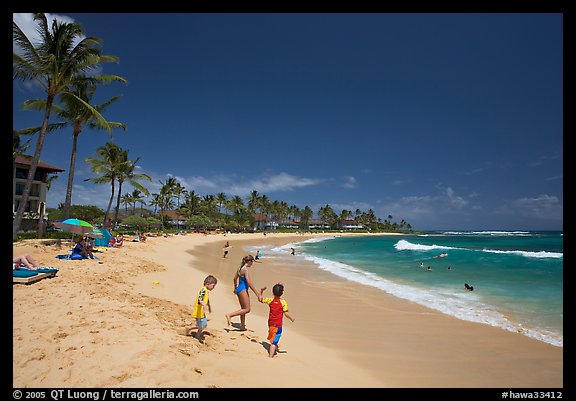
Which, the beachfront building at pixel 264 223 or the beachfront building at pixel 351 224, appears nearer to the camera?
the beachfront building at pixel 264 223

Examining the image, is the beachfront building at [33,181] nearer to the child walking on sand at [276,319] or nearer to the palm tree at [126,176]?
the palm tree at [126,176]

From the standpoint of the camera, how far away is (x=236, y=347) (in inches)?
201

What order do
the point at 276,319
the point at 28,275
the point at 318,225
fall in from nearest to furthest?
the point at 276,319
the point at 28,275
the point at 318,225

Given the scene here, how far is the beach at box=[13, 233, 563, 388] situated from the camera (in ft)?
12.4

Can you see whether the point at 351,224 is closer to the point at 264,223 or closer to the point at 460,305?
the point at 264,223

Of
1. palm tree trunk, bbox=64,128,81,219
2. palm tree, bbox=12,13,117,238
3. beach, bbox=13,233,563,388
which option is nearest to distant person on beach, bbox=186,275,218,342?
beach, bbox=13,233,563,388

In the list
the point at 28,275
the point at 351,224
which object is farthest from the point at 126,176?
the point at 351,224

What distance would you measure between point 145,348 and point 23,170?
1675 inches

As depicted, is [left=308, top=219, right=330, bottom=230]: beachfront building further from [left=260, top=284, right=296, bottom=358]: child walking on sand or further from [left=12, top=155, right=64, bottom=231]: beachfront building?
[left=260, top=284, right=296, bottom=358]: child walking on sand

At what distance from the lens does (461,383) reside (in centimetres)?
469

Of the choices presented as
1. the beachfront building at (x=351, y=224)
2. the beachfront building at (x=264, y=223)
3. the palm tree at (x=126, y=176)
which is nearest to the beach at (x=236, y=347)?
the palm tree at (x=126, y=176)

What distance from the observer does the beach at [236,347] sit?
149 inches
